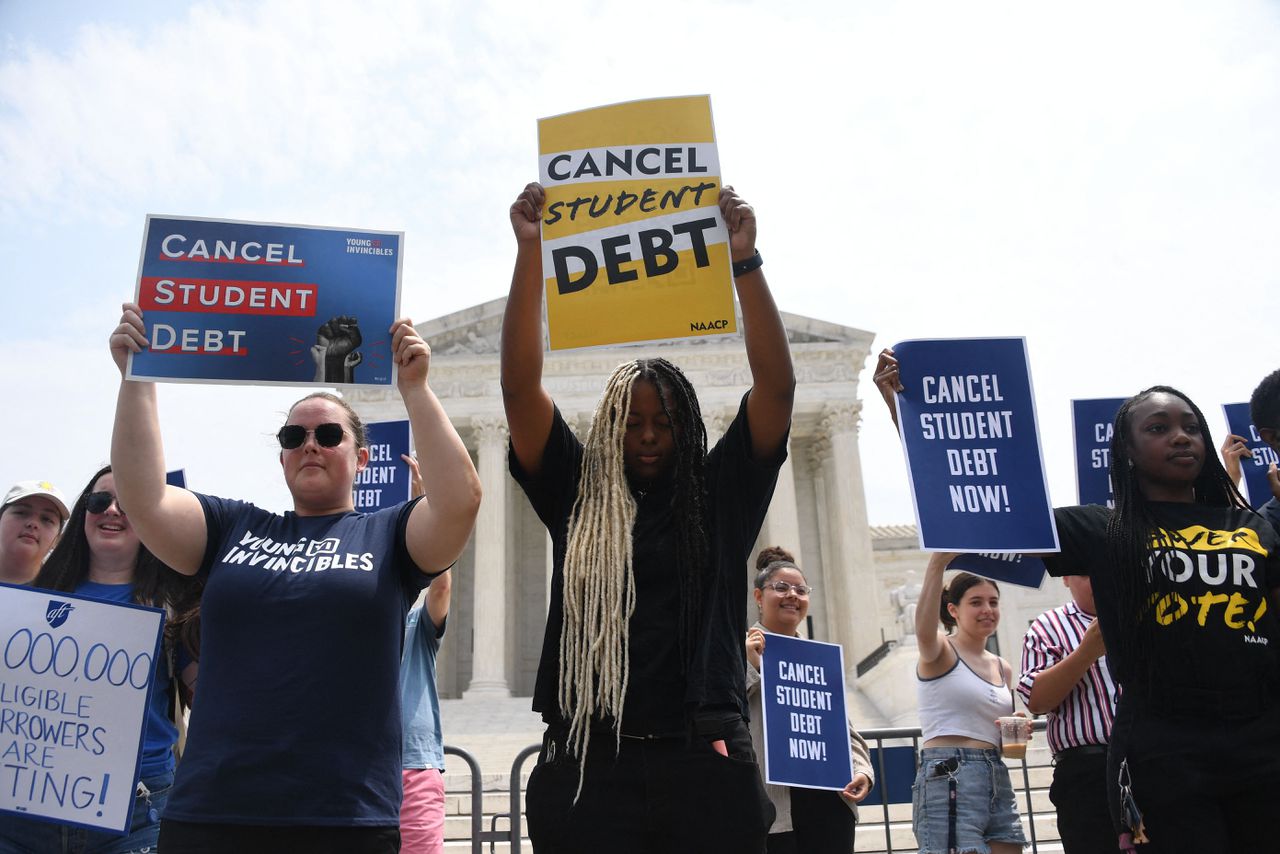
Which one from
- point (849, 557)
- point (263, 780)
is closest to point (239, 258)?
point (263, 780)

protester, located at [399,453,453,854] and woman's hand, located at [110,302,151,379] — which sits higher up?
woman's hand, located at [110,302,151,379]

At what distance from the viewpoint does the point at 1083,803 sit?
16.8 ft

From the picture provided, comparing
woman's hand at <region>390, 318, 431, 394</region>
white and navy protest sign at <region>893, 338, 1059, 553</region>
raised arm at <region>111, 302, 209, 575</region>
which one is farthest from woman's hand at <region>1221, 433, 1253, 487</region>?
raised arm at <region>111, 302, 209, 575</region>

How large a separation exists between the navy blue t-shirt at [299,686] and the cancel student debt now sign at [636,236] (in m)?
1.16

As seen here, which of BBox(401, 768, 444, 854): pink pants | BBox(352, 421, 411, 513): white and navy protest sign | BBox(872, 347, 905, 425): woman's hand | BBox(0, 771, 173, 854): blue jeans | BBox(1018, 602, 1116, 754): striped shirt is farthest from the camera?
BBox(352, 421, 411, 513): white and navy protest sign

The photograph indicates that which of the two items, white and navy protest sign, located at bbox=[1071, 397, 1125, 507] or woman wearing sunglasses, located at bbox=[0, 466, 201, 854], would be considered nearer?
woman wearing sunglasses, located at bbox=[0, 466, 201, 854]

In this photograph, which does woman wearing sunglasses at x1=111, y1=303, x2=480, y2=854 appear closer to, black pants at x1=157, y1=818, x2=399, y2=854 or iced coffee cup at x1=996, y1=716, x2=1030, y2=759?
black pants at x1=157, y1=818, x2=399, y2=854

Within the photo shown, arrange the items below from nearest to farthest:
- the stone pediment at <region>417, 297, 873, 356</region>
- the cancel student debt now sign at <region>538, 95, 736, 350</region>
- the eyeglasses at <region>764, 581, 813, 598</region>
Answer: the cancel student debt now sign at <region>538, 95, 736, 350</region> < the eyeglasses at <region>764, 581, 813, 598</region> < the stone pediment at <region>417, 297, 873, 356</region>

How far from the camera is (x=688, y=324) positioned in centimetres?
387

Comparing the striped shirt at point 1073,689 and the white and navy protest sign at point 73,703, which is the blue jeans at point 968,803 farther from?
the white and navy protest sign at point 73,703

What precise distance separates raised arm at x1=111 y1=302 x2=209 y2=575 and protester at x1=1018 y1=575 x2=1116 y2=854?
12.9ft

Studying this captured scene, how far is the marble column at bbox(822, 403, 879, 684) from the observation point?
33.7m

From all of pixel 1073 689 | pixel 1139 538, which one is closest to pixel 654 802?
pixel 1139 538

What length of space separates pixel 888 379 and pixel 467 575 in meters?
35.7
